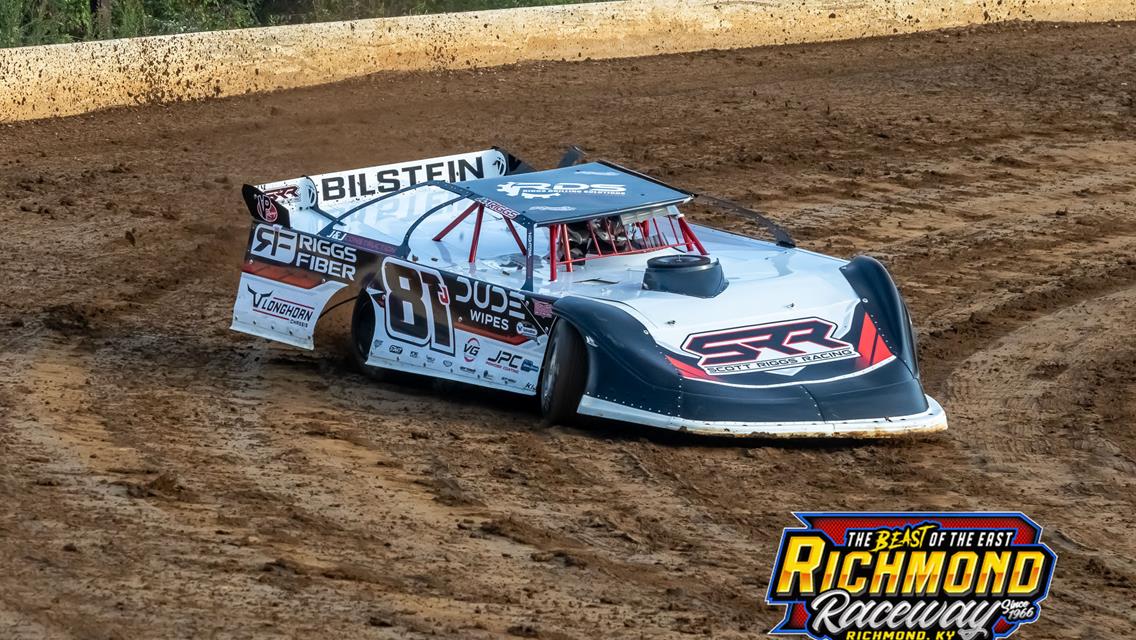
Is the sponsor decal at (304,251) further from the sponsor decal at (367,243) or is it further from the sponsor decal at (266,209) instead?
the sponsor decal at (266,209)

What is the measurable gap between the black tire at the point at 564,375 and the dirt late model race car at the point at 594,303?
0.04 ft

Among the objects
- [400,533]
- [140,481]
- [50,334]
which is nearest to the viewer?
[400,533]

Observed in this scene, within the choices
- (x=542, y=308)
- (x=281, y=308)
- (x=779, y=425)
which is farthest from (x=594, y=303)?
(x=281, y=308)

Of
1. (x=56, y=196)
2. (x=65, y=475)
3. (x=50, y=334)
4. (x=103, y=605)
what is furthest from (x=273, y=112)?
(x=103, y=605)

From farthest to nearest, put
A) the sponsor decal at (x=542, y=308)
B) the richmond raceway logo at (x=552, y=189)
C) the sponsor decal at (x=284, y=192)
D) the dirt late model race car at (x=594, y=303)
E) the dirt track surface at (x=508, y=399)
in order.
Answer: the sponsor decal at (x=284, y=192), the richmond raceway logo at (x=552, y=189), the sponsor decal at (x=542, y=308), the dirt late model race car at (x=594, y=303), the dirt track surface at (x=508, y=399)

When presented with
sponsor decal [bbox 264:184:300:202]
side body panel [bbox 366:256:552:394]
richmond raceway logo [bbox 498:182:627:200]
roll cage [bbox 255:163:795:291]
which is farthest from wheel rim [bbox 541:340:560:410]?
sponsor decal [bbox 264:184:300:202]

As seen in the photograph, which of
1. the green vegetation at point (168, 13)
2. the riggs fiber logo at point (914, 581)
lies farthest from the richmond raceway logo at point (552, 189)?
the green vegetation at point (168, 13)

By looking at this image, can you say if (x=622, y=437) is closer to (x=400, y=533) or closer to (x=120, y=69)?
(x=400, y=533)

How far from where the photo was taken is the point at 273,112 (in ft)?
59.8

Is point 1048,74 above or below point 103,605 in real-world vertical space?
above

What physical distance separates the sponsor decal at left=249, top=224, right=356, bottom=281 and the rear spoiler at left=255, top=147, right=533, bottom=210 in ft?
1.13

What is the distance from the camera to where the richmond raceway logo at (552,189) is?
10.4 metres

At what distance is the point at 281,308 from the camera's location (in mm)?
11039

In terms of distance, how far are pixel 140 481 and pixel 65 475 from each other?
0.42 metres
